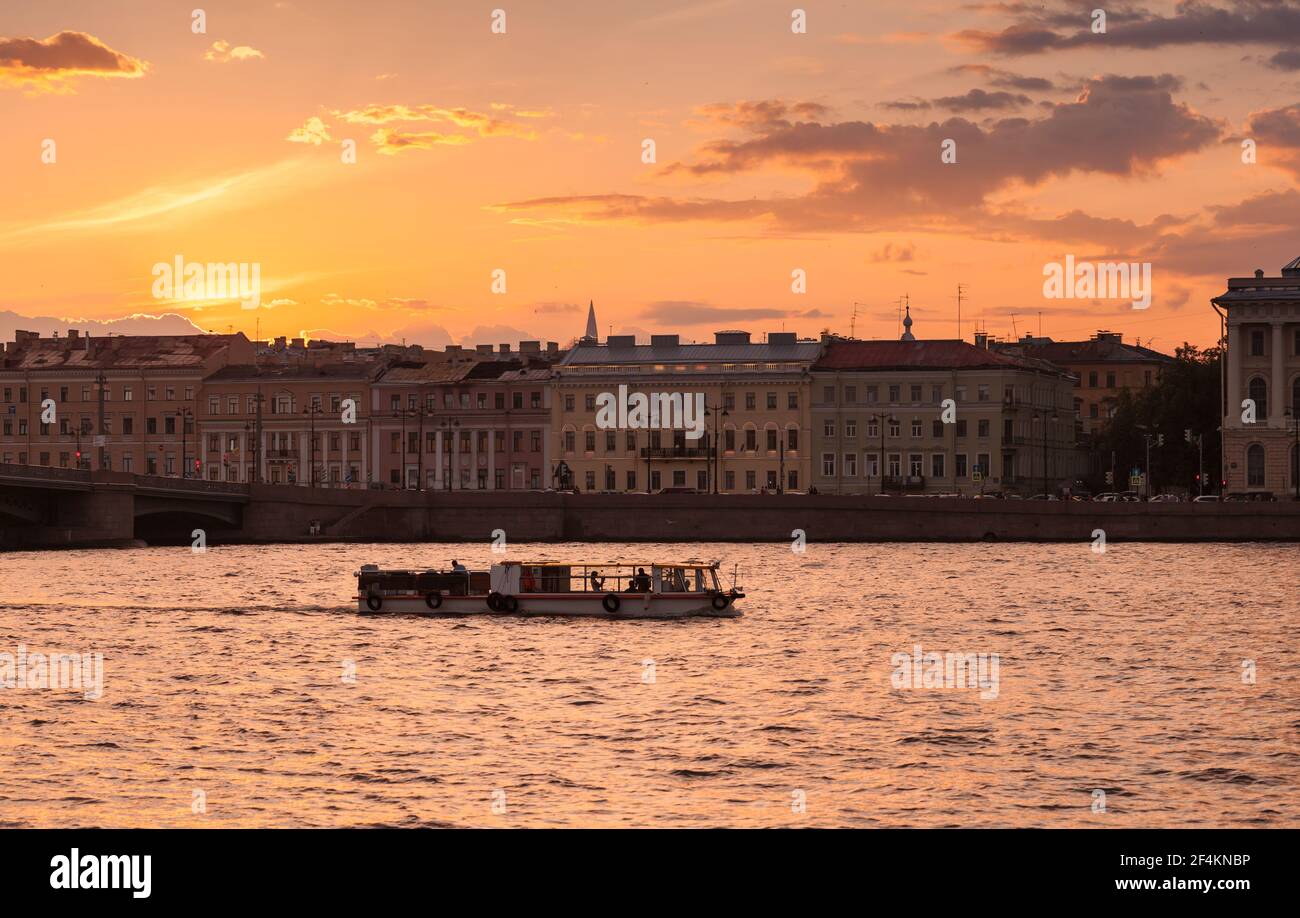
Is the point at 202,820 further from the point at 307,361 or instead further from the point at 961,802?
the point at 307,361

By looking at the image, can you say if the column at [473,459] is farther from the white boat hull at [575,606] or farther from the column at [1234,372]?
the white boat hull at [575,606]

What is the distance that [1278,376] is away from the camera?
91.6 meters

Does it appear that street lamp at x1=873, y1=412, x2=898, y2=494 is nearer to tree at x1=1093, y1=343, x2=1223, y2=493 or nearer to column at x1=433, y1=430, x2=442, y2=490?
tree at x1=1093, y1=343, x2=1223, y2=493

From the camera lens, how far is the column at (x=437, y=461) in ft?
382

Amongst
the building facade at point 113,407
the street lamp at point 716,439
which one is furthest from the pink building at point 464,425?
the building facade at point 113,407

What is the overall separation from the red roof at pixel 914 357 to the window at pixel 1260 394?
14269 millimetres

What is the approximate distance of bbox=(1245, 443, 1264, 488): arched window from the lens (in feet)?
298

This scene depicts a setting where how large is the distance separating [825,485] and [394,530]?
26.2 m

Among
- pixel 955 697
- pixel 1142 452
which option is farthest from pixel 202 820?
pixel 1142 452

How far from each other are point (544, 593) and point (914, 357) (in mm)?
58606

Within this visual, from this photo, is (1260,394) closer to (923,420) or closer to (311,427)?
(923,420)

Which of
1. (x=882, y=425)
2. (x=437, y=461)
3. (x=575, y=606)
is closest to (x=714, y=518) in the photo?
(x=882, y=425)

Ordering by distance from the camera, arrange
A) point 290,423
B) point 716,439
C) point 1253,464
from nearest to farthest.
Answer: point 1253,464 < point 716,439 < point 290,423

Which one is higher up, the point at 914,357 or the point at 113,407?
the point at 914,357
